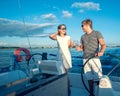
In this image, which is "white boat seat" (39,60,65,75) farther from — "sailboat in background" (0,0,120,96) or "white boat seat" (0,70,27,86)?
→ "white boat seat" (0,70,27,86)

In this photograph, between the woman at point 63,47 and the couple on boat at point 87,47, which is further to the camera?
the woman at point 63,47

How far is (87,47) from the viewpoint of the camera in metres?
3.11

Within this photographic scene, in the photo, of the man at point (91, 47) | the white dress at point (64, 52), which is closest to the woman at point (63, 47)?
the white dress at point (64, 52)

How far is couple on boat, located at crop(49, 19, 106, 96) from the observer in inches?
120

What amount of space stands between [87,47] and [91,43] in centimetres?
11

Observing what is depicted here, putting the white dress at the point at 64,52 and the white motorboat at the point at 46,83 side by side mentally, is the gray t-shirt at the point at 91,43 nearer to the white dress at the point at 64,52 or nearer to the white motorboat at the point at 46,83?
the white dress at the point at 64,52

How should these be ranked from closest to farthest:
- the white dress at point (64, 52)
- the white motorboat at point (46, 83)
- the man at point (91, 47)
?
the white motorboat at point (46, 83), the man at point (91, 47), the white dress at point (64, 52)

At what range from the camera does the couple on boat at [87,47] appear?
9.98ft

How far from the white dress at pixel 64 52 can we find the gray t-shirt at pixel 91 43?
1.18ft

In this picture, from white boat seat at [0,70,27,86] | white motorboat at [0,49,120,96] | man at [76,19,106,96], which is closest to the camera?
white motorboat at [0,49,120,96]

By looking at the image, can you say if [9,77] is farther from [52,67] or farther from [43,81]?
[43,81]

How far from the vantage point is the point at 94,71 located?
309 cm

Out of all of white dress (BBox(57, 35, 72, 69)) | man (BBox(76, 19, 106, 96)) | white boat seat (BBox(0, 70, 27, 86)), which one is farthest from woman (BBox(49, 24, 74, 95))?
white boat seat (BBox(0, 70, 27, 86))

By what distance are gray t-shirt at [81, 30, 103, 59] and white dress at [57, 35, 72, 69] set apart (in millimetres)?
359
